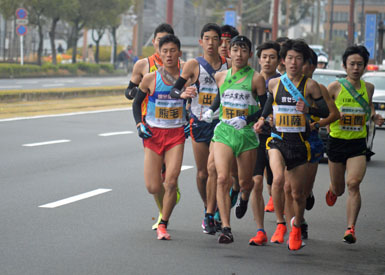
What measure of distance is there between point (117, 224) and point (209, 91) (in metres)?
1.59

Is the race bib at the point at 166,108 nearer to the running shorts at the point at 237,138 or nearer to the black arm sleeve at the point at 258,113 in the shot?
the running shorts at the point at 237,138

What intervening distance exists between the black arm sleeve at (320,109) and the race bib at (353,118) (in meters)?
0.69

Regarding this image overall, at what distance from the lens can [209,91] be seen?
8.14 metres

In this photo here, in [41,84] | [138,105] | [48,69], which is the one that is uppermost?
[138,105]

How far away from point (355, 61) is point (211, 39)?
1.36 meters

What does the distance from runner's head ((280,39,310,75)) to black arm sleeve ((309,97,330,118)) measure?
0.30 meters

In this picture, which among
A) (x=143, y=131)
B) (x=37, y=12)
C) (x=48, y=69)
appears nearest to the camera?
(x=143, y=131)

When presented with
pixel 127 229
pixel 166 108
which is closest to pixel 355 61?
pixel 166 108

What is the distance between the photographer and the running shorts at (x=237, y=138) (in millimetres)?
7719

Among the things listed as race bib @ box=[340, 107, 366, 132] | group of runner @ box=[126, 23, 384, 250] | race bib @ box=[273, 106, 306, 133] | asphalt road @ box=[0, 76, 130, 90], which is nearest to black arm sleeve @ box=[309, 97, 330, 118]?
group of runner @ box=[126, 23, 384, 250]

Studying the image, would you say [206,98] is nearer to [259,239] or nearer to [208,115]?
[208,115]

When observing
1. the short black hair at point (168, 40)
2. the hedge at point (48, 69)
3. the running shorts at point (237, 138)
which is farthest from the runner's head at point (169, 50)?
the hedge at point (48, 69)

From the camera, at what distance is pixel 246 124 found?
305 inches

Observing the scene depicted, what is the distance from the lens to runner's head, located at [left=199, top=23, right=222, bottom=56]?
829 cm
